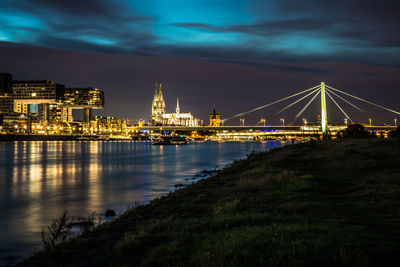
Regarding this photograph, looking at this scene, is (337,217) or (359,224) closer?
(359,224)

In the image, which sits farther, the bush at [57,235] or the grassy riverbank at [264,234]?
the bush at [57,235]

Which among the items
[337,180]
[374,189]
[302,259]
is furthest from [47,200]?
[302,259]

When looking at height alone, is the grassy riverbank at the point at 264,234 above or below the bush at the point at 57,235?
above

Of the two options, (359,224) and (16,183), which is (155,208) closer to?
(359,224)

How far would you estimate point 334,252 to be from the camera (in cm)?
758

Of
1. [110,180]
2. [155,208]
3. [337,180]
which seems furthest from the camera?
[110,180]

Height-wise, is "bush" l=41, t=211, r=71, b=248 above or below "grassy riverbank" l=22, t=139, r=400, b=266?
below

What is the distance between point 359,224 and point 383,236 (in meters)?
1.44

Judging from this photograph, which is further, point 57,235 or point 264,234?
point 57,235

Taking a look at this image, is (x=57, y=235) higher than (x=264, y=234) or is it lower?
lower

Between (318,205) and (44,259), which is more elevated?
(318,205)

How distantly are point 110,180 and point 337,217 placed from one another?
1127 inches

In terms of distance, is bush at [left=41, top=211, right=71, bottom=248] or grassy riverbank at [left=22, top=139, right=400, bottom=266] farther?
bush at [left=41, top=211, right=71, bottom=248]

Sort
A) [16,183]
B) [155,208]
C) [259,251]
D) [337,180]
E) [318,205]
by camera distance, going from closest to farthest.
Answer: [259,251], [318,205], [155,208], [337,180], [16,183]
